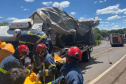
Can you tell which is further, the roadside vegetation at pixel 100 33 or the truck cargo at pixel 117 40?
the roadside vegetation at pixel 100 33

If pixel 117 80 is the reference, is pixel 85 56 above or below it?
above

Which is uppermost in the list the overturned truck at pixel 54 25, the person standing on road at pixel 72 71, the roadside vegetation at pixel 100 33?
the roadside vegetation at pixel 100 33

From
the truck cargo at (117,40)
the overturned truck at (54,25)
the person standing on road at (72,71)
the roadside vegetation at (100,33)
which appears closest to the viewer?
the person standing on road at (72,71)

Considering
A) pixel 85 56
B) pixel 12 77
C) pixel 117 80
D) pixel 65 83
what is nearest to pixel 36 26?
pixel 65 83

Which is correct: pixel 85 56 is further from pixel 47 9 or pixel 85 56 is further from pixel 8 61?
pixel 8 61

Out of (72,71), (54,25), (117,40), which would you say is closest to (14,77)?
(72,71)

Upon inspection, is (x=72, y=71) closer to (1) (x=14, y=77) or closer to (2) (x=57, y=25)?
(1) (x=14, y=77)

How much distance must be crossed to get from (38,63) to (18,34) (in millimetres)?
1111

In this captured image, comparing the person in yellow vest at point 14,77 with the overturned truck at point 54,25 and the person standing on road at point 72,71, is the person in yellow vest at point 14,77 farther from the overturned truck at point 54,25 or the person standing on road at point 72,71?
the overturned truck at point 54,25

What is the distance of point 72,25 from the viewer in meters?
7.78

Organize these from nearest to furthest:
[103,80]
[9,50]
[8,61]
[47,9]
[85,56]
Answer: [8,61]
[9,50]
[103,80]
[47,9]
[85,56]

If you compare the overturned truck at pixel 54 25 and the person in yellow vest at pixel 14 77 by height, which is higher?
the overturned truck at pixel 54 25

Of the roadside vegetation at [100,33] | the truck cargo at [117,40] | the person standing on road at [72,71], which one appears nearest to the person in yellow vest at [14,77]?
the person standing on road at [72,71]

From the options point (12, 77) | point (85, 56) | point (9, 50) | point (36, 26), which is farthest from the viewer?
point (85, 56)
